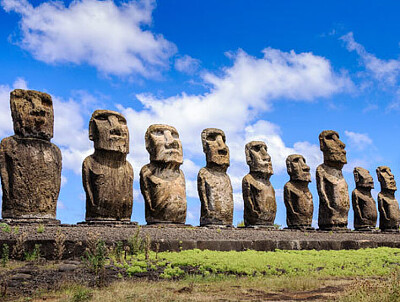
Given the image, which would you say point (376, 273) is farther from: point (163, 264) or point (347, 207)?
point (347, 207)

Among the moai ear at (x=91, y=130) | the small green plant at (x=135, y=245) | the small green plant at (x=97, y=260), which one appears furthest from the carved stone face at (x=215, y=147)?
the small green plant at (x=97, y=260)

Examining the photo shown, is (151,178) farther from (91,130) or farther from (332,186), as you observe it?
(332,186)

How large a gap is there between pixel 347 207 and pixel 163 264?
13622 mm

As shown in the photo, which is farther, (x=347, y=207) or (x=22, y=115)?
(x=347, y=207)

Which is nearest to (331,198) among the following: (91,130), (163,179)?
(163,179)

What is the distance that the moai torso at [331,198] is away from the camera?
810 inches

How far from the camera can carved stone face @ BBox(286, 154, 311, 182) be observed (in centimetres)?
2038

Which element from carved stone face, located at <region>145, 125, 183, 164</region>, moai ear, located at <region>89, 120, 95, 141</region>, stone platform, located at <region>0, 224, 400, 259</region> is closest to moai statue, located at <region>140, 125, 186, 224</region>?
carved stone face, located at <region>145, 125, 183, 164</region>

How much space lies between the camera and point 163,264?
9.24m

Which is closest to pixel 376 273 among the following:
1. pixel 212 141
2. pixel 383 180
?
pixel 212 141

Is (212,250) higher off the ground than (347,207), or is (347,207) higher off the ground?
(347,207)

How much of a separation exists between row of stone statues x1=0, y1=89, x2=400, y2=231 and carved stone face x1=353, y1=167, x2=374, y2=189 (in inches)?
97.6

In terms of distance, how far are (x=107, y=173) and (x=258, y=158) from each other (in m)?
6.87

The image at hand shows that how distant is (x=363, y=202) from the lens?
23172 millimetres
